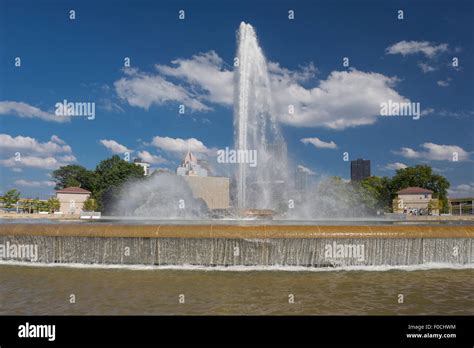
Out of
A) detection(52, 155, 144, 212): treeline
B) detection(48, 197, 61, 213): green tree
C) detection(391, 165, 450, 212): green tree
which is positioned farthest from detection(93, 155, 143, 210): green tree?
detection(391, 165, 450, 212): green tree

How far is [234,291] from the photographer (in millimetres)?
7703

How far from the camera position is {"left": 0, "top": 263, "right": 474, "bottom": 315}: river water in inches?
259

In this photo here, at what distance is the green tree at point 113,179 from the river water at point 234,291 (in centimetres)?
5645

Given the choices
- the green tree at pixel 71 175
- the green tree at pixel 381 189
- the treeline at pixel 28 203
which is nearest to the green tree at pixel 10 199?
the treeline at pixel 28 203

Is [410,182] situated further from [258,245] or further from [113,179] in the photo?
[258,245]

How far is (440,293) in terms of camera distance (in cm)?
760

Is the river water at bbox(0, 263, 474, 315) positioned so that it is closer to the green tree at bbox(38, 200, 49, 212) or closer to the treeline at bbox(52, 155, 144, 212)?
the treeline at bbox(52, 155, 144, 212)

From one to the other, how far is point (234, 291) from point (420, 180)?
78.2 meters
